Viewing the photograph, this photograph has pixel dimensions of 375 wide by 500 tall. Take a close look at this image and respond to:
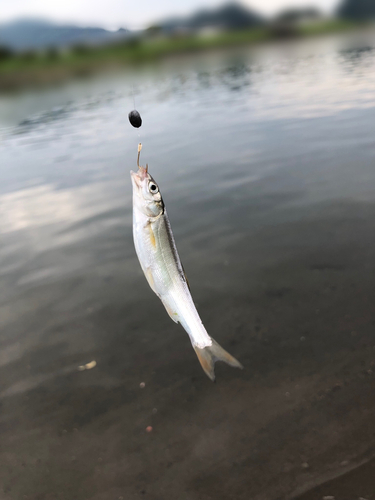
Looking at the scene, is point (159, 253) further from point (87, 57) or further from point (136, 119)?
point (87, 57)

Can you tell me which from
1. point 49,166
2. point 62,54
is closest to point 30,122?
point 49,166

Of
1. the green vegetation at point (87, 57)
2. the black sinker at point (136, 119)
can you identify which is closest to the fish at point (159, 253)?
the black sinker at point (136, 119)

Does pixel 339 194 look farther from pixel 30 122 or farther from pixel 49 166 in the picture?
pixel 30 122

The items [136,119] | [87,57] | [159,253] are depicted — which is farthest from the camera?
[87,57]

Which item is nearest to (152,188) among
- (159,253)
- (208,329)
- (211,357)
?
(159,253)

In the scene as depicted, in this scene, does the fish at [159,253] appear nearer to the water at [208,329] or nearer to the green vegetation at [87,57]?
the water at [208,329]

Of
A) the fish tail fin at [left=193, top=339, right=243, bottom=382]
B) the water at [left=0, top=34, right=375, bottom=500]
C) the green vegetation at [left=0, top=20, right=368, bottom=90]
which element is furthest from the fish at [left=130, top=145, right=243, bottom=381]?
the green vegetation at [left=0, top=20, right=368, bottom=90]

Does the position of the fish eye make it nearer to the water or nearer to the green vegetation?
the water
